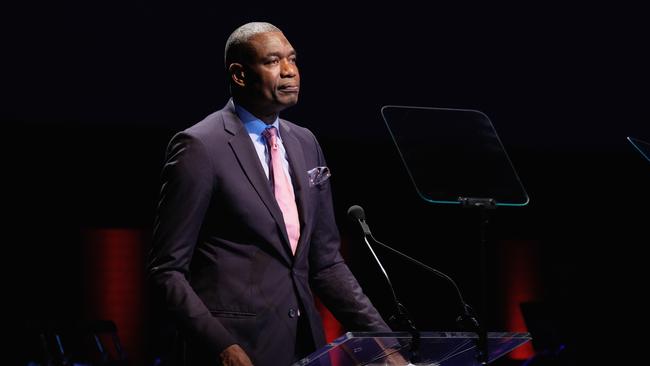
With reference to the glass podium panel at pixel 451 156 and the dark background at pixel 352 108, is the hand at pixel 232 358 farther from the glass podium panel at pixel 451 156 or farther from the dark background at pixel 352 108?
the dark background at pixel 352 108

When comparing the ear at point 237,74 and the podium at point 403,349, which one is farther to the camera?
the ear at point 237,74

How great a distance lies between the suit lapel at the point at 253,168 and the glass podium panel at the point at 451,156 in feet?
0.98

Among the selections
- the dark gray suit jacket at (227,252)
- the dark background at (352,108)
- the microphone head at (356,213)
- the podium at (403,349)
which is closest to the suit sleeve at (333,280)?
the dark gray suit jacket at (227,252)

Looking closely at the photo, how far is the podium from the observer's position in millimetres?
1667

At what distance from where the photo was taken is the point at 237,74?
2.19 meters

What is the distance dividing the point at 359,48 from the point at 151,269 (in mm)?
3736

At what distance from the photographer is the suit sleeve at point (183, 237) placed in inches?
76.2

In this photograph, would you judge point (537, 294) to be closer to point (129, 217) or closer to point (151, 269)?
point (129, 217)

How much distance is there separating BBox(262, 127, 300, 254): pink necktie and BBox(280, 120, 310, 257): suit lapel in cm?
1

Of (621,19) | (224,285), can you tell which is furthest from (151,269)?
(621,19)

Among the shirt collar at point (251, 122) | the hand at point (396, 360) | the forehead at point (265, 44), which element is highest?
the forehead at point (265, 44)

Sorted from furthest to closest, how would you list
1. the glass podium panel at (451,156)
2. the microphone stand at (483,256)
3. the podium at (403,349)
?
the glass podium panel at (451,156) → the microphone stand at (483,256) → the podium at (403,349)

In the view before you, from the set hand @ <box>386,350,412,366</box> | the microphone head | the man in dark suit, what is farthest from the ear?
hand @ <box>386,350,412,366</box>

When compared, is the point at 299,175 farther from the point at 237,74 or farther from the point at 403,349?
the point at 403,349
